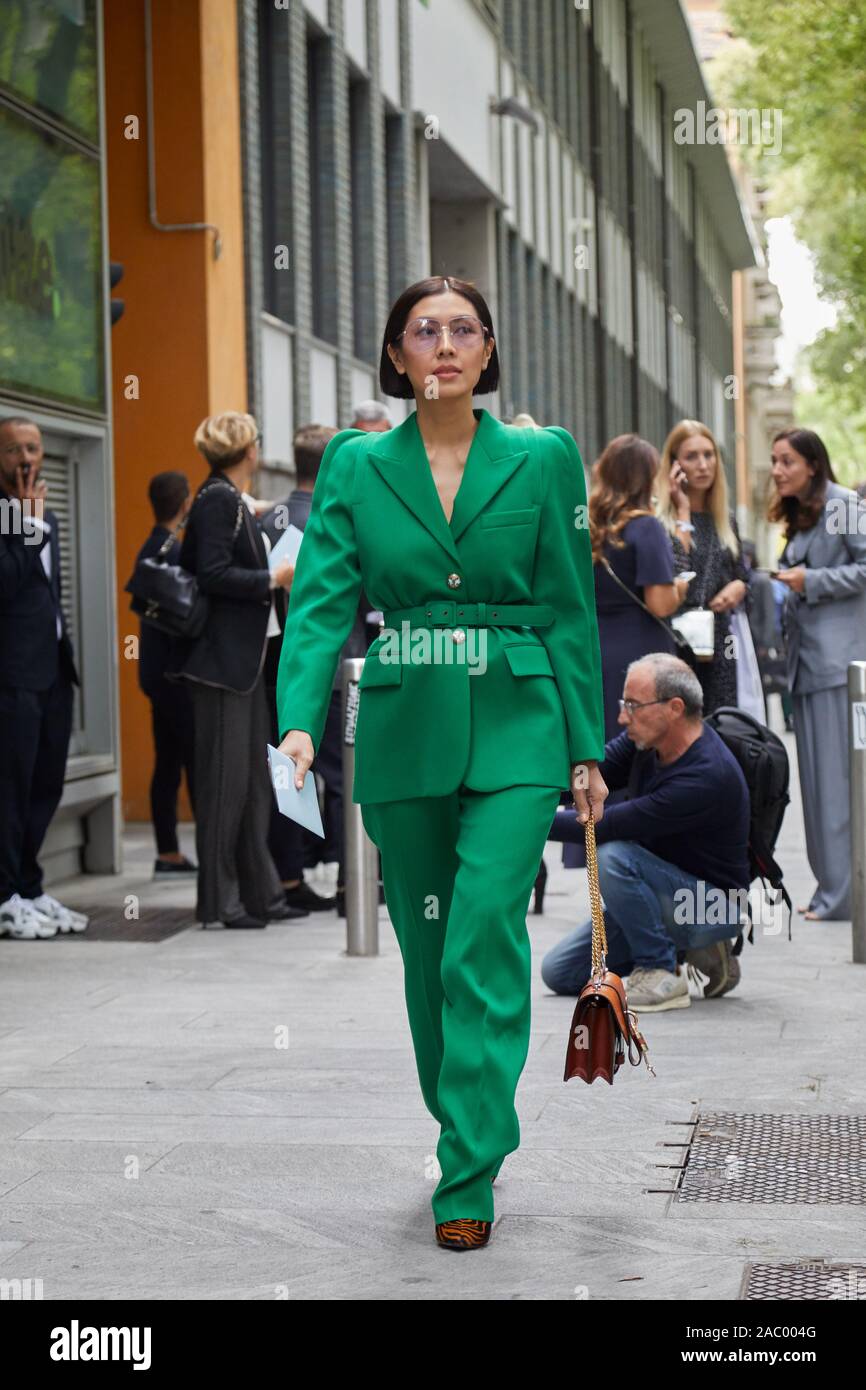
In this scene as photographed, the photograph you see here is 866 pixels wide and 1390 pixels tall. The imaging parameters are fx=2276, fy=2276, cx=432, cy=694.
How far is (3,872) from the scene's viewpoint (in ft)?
31.7

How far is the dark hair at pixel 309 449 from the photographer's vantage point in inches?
395

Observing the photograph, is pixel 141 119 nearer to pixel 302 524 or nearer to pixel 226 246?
pixel 226 246

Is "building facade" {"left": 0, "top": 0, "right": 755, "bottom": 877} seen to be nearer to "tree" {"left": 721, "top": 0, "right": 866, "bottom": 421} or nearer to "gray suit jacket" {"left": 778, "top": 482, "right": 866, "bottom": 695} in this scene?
"tree" {"left": 721, "top": 0, "right": 866, "bottom": 421}

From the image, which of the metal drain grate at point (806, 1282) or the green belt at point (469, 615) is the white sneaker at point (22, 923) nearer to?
the green belt at point (469, 615)

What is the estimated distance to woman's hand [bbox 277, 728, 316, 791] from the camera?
183 inches

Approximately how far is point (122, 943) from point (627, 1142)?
418 cm

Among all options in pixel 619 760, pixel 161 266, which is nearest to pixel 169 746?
pixel 161 266

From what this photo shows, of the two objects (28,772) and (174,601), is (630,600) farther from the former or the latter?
(28,772)

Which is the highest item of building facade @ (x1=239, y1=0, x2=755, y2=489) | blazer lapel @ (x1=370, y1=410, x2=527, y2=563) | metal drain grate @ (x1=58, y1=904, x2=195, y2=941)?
building facade @ (x1=239, y1=0, x2=755, y2=489)

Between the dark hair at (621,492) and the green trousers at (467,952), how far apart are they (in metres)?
4.34

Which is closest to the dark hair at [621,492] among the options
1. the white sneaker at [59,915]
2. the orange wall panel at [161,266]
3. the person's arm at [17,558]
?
the person's arm at [17,558]

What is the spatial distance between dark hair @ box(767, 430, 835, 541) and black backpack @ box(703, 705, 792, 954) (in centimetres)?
206

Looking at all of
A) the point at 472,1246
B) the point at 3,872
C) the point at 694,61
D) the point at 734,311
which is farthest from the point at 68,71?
the point at 734,311

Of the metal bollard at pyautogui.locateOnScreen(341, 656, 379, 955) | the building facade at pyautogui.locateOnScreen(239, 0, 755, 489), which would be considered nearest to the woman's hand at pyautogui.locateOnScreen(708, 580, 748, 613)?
the metal bollard at pyautogui.locateOnScreen(341, 656, 379, 955)
